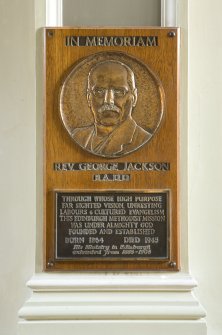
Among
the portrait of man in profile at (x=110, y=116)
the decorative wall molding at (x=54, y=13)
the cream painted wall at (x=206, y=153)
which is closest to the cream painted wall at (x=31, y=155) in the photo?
the cream painted wall at (x=206, y=153)

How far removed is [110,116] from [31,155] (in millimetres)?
389

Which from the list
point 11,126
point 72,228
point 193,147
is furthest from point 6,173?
point 193,147

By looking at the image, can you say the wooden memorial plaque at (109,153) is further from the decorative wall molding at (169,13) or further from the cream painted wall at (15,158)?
the cream painted wall at (15,158)

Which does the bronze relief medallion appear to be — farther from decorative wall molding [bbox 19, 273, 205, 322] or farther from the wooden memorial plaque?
decorative wall molding [bbox 19, 273, 205, 322]

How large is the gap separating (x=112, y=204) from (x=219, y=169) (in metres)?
0.52

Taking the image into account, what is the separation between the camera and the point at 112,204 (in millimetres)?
2078

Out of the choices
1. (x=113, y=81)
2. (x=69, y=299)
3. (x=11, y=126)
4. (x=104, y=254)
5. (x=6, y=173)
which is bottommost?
(x=69, y=299)

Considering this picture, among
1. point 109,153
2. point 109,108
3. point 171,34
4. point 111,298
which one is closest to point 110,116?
point 109,108

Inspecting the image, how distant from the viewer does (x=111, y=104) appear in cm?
207

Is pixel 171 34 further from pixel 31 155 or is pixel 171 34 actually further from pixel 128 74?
pixel 31 155

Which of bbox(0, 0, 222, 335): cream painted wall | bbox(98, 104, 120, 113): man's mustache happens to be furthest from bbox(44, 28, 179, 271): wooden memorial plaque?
bbox(0, 0, 222, 335): cream painted wall

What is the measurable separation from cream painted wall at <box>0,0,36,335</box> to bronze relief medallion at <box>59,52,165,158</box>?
0.25 metres

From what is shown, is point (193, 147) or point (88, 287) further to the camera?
point (193, 147)

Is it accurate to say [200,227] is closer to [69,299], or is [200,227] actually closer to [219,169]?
[219,169]
